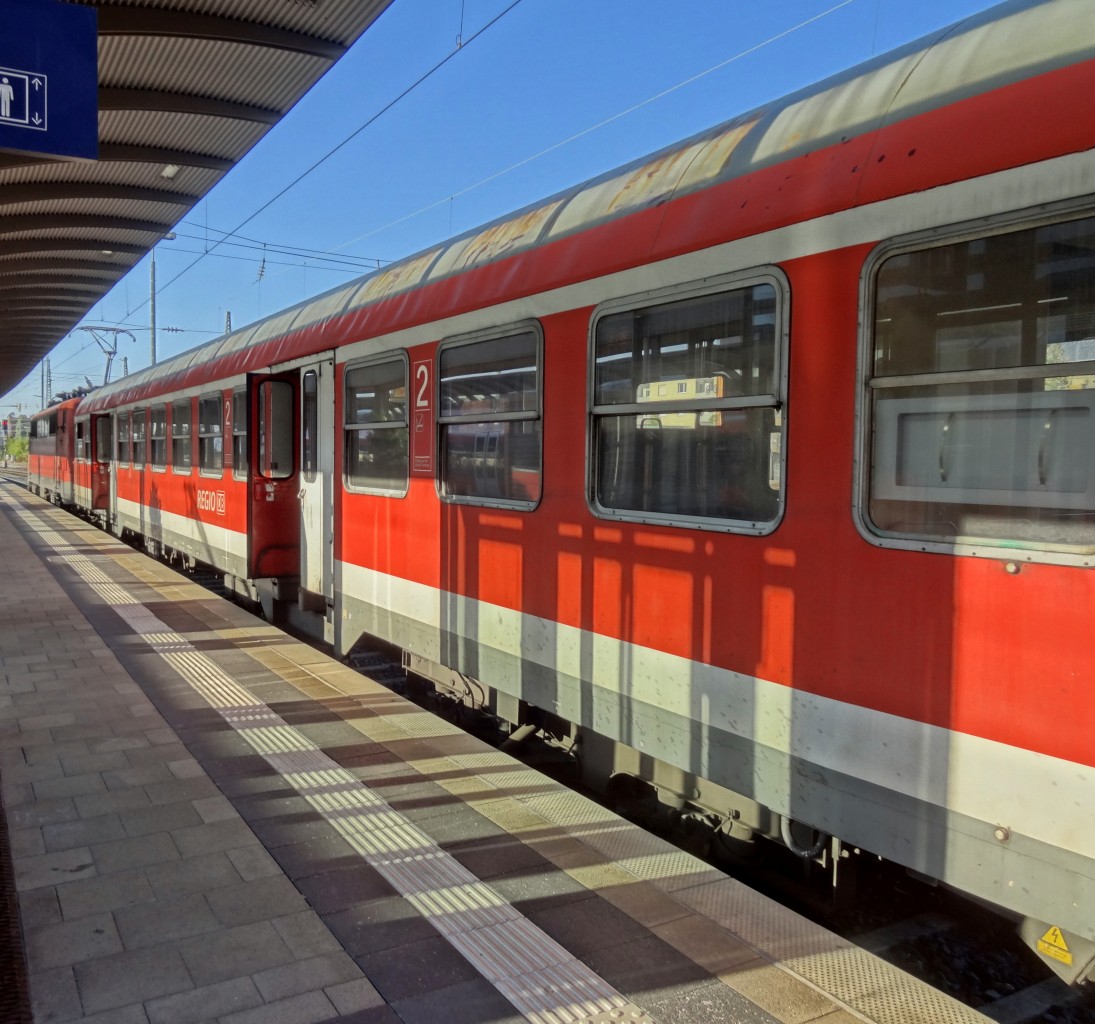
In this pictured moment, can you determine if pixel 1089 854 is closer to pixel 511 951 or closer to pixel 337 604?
pixel 511 951

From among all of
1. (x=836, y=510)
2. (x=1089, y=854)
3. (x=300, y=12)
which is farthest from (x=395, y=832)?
(x=300, y=12)

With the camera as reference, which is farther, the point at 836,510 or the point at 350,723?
the point at 350,723

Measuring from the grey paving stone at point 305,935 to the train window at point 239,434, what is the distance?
673 cm

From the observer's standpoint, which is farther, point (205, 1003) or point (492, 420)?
Result: point (492, 420)

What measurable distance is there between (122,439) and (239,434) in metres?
8.47

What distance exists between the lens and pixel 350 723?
18.8 feet

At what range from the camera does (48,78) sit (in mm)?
5160

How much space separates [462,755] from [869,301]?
11.2 ft

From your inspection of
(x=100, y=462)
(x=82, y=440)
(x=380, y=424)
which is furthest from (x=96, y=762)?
(x=82, y=440)

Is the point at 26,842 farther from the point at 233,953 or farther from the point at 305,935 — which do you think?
the point at 305,935

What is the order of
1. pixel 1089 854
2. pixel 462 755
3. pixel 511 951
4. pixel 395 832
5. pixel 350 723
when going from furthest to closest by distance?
pixel 350 723, pixel 462 755, pixel 395 832, pixel 511 951, pixel 1089 854

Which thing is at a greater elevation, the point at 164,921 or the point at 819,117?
the point at 819,117

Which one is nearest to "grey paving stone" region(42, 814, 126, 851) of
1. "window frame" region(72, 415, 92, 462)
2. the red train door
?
the red train door

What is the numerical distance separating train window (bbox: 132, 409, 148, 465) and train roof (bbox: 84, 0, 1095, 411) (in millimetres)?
10509
